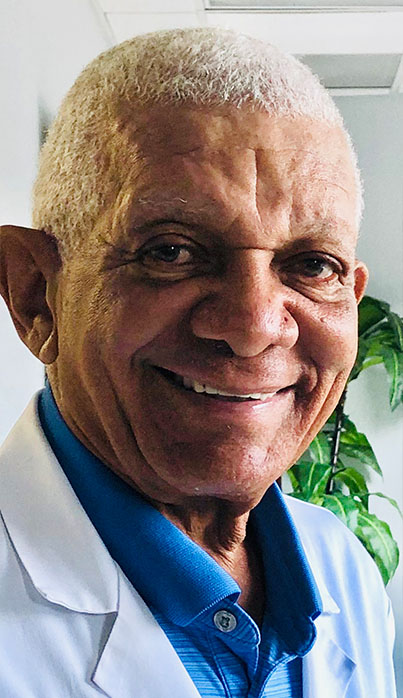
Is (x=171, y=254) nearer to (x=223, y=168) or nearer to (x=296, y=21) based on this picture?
(x=223, y=168)

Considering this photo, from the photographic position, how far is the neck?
2.78ft

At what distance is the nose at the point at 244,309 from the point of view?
708 millimetres

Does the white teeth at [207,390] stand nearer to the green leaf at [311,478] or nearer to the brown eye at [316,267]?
the brown eye at [316,267]

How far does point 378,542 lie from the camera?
7.52 feet

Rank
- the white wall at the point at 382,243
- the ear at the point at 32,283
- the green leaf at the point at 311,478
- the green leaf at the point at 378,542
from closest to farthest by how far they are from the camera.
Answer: the ear at the point at 32,283, the green leaf at the point at 378,542, the green leaf at the point at 311,478, the white wall at the point at 382,243

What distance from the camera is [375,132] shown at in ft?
10.6

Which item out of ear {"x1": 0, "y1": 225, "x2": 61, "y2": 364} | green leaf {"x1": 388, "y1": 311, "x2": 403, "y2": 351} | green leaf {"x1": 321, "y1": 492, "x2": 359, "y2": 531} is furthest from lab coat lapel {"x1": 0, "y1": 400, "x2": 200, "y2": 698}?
green leaf {"x1": 388, "y1": 311, "x2": 403, "y2": 351}

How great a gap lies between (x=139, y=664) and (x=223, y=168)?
0.44 meters

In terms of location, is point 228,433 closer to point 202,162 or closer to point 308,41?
point 202,162

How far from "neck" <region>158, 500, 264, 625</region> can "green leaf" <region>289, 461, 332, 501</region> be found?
1.47 meters

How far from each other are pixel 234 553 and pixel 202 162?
0.43m

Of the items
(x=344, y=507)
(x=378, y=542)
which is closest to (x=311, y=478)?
(x=344, y=507)

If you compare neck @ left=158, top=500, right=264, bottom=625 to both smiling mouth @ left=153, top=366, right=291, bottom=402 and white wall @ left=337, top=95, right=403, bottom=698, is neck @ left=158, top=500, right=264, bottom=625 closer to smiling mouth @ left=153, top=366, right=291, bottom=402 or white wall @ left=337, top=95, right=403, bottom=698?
smiling mouth @ left=153, top=366, right=291, bottom=402

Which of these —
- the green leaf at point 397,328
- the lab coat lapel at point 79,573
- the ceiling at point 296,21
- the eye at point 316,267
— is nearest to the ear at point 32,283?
the lab coat lapel at point 79,573
